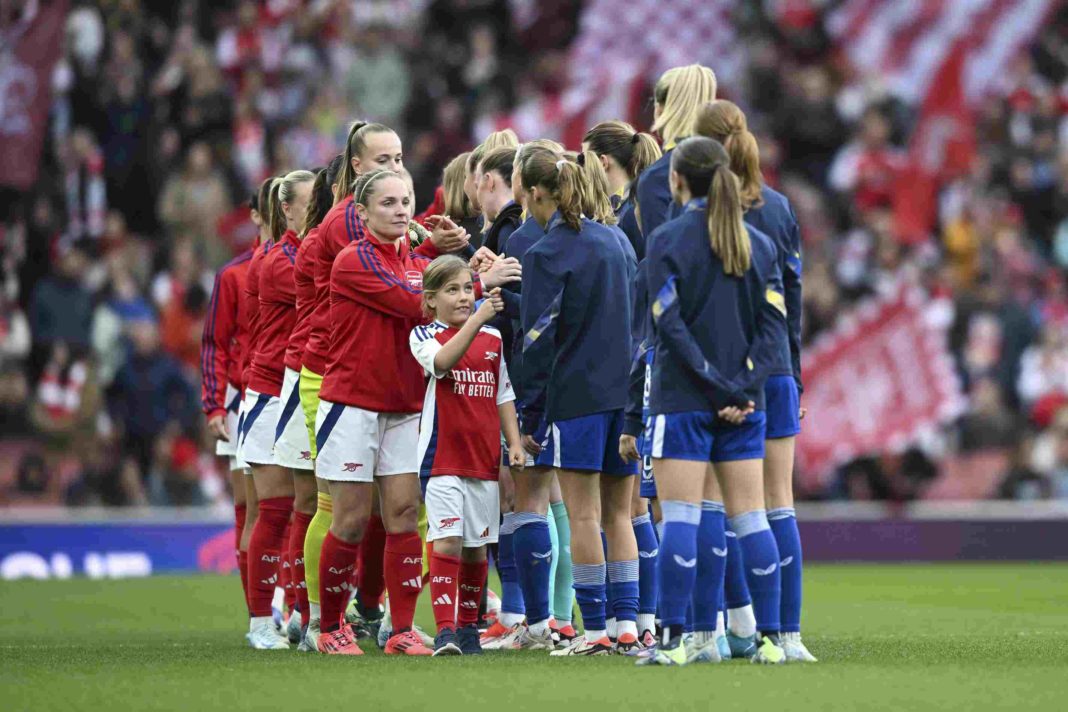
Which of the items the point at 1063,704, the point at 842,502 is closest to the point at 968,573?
the point at 842,502

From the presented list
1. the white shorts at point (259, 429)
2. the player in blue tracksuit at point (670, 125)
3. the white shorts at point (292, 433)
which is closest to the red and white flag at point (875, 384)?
the white shorts at point (259, 429)

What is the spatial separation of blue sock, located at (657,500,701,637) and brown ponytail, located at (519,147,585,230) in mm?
1519

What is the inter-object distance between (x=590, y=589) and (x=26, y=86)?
12.6m

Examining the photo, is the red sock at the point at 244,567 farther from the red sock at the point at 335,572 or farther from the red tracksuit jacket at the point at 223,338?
the red sock at the point at 335,572

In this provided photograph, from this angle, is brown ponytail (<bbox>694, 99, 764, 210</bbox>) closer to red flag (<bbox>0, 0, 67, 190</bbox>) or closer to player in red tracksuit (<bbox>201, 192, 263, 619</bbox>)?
player in red tracksuit (<bbox>201, 192, 263, 619</bbox>)

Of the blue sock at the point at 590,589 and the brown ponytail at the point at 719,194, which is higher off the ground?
the brown ponytail at the point at 719,194

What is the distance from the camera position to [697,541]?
22.9 feet

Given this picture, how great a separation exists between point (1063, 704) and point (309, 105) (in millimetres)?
14431

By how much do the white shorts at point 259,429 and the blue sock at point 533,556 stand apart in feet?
4.82

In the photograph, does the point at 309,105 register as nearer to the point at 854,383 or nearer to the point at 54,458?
→ the point at 54,458

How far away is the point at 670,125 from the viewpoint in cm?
754

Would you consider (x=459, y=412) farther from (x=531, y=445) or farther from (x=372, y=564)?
(x=372, y=564)

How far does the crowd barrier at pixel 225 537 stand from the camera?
15.3 metres

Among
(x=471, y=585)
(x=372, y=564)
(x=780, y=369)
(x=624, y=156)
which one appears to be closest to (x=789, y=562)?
(x=780, y=369)
